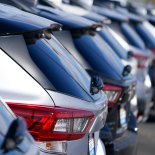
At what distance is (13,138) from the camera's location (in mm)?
3773

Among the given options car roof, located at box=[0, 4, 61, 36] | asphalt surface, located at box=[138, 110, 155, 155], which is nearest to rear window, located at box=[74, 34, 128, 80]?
car roof, located at box=[0, 4, 61, 36]

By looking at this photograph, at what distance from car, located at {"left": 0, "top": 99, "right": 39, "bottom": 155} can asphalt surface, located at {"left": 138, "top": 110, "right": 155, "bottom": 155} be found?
19.3ft

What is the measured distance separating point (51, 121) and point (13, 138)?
1301 millimetres

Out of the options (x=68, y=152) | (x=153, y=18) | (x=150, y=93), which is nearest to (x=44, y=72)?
(x=68, y=152)

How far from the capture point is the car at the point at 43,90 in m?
4.99

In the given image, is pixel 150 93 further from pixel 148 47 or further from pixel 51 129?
pixel 51 129

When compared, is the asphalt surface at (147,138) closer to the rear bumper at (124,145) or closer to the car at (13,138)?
the rear bumper at (124,145)

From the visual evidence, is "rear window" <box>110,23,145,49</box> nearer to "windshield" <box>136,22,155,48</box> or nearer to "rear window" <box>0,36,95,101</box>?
"windshield" <box>136,22,155,48</box>

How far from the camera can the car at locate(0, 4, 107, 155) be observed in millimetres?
4992

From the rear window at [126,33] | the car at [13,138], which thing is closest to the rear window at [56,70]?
the car at [13,138]

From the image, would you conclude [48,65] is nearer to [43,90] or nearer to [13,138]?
[43,90]

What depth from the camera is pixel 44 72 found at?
5203 millimetres

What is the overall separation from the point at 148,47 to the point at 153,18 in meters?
Answer: 2.69

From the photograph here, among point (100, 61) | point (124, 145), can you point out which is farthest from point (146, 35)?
point (124, 145)
